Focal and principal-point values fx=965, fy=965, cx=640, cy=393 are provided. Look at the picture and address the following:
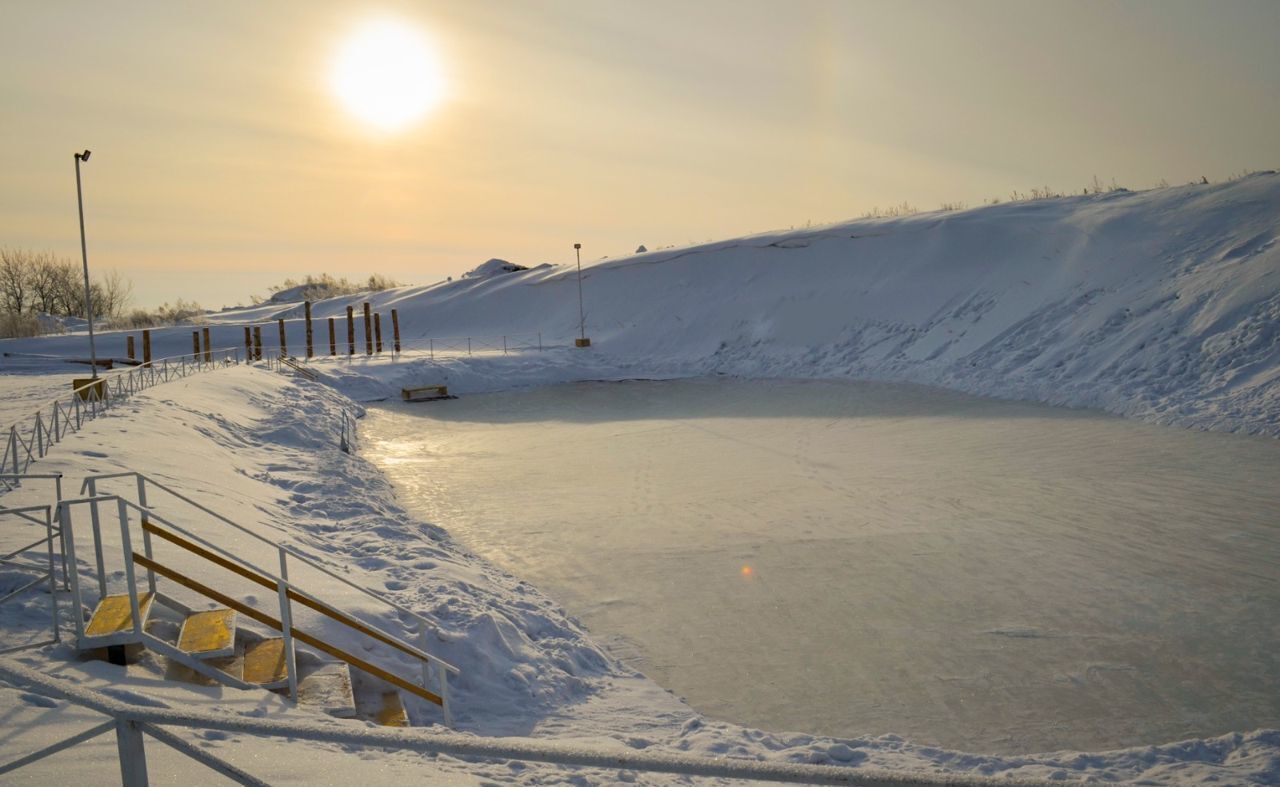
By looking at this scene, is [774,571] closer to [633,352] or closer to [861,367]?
[861,367]

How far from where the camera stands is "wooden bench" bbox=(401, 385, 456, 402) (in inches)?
1171

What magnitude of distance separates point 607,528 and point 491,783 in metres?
7.36

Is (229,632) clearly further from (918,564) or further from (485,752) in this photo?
(918,564)

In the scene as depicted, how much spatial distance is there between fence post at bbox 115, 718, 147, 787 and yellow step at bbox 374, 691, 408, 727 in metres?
3.32

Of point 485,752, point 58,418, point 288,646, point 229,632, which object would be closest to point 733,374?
point 58,418

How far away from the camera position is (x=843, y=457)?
1658 centimetres

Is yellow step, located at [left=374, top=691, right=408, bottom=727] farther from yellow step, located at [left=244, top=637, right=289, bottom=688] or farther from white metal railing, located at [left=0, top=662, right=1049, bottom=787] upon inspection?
white metal railing, located at [left=0, top=662, right=1049, bottom=787]

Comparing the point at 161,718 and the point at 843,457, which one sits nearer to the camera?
the point at 161,718

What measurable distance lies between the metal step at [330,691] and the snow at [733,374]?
0.42m

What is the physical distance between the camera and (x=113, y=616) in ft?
18.0

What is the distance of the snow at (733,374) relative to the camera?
5.90m

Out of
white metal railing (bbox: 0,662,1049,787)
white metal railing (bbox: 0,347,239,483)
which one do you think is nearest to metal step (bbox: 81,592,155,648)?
white metal railing (bbox: 0,662,1049,787)

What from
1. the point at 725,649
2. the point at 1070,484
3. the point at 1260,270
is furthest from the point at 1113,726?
the point at 1260,270

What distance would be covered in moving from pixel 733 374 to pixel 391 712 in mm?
28073
